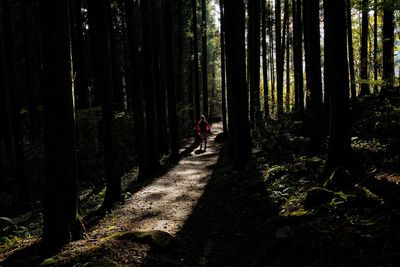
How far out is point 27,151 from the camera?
2286cm

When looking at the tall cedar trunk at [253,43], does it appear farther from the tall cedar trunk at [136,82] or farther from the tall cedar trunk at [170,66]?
the tall cedar trunk at [136,82]

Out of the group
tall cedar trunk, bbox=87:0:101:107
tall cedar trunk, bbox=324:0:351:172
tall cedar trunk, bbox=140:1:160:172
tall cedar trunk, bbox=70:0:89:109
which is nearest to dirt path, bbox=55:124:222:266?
tall cedar trunk, bbox=140:1:160:172

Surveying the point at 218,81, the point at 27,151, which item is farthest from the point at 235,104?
the point at 218,81

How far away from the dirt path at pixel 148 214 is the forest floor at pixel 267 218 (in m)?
0.03

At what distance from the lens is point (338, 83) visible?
7.58 m

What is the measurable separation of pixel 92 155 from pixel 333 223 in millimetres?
16923

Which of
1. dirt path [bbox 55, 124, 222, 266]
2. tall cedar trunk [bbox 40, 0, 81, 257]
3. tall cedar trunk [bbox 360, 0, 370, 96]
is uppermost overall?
tall cedar trunk [bbox 360, 0, 370, 96]

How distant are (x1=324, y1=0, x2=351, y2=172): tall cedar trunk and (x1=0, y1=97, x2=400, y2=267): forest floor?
1.28 feet

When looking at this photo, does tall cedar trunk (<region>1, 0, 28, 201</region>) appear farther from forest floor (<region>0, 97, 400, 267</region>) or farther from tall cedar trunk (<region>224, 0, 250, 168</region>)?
tall cedar trunk (<region>224, 0, 250, 168</region>)

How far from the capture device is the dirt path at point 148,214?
5926mm

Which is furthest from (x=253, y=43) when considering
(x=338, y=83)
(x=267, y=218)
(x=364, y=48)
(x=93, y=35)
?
(x=267, y=218)

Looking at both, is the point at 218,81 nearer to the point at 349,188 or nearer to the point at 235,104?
the point at 235,104

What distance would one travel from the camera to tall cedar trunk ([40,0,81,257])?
613 centimetres

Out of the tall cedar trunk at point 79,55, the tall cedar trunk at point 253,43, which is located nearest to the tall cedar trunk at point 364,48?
the tall cedar trunk at point 253,43
